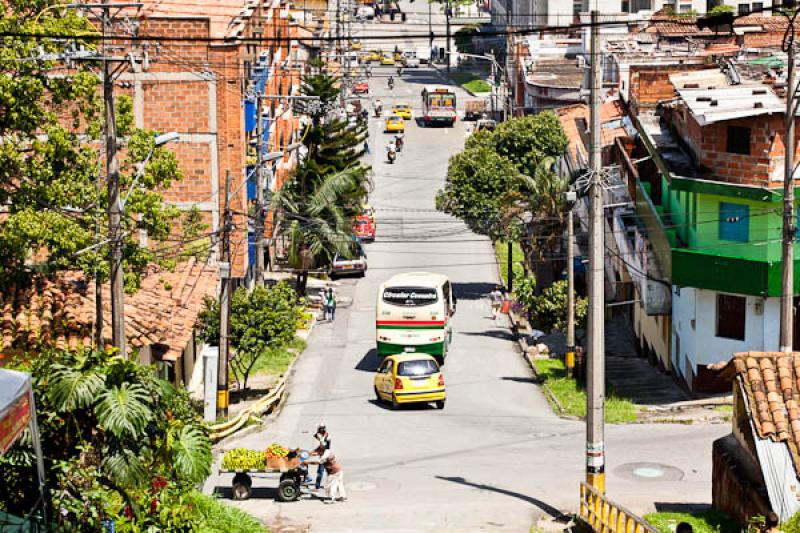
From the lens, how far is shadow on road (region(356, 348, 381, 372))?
52.8m

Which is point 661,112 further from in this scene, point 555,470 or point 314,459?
point 314,459

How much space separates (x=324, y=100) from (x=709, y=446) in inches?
1594

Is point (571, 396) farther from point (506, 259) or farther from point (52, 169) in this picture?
point (506, 259)

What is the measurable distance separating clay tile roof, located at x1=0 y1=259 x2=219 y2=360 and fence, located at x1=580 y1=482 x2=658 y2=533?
10.9 metres

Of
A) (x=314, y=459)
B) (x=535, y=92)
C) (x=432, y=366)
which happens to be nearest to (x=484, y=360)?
(x=432, y=366)

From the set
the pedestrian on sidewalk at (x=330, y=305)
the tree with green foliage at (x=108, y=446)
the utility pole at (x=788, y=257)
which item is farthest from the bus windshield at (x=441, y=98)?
the tree with green foliage at (x=108, y=446)

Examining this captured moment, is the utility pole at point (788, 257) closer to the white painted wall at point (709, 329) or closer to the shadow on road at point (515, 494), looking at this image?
the shadow on road at point (515, 494)

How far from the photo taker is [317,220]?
6228cm

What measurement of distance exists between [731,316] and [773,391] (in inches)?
711

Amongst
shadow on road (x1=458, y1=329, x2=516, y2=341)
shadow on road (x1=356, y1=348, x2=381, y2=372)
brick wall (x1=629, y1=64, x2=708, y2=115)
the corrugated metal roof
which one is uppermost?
brick wall (x1=629, y1=64, x2=708, y2=115)

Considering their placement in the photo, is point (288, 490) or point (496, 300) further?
point (496, 300)

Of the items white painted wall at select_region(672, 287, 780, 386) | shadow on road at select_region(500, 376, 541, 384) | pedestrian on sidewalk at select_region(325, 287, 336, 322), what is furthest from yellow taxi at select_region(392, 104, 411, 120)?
Result: white painted wall at select_region(672, 287, 780, 386)

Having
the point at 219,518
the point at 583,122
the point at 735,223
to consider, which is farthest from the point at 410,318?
the point at 219,518

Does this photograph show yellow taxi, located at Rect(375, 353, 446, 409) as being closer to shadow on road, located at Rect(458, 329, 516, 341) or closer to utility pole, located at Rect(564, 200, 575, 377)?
utility pole, located at Rect(564, 200, 575, 377)
